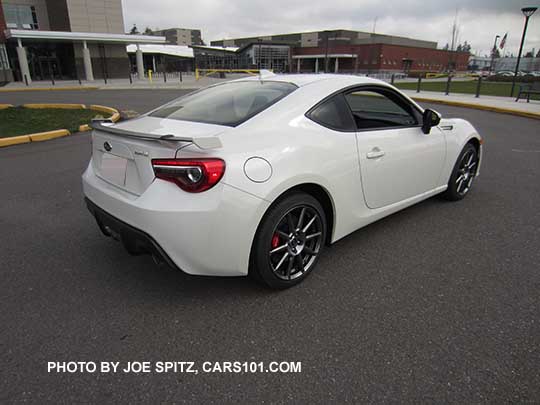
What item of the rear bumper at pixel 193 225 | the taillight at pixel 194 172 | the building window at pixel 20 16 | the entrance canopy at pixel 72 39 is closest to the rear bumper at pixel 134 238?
the rear bumper at pixel 193 225

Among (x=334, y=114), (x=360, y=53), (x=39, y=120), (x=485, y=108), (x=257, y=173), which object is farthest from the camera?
(x=360, y=53)

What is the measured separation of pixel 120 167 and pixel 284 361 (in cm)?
162

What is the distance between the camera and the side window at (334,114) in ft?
9.32

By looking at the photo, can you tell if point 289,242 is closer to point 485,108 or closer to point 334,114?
point 334,114

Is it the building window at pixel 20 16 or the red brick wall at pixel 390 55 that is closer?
the building window at pixel 20 16

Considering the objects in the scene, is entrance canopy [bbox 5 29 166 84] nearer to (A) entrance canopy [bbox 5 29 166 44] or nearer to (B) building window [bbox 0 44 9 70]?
(A) entrance canopy [bbox 5 29 166 44]

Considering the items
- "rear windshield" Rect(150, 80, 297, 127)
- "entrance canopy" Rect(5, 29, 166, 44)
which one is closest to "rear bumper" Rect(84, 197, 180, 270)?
"rear windshield" Rect(150, 80, 297, 127)

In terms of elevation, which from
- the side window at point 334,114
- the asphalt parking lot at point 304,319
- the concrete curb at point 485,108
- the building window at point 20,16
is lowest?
the asphalt parking lot at point 304,319

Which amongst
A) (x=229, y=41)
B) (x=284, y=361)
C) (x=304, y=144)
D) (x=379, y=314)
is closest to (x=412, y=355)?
(x=379, y=314)

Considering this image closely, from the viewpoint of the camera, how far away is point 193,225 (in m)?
2.19

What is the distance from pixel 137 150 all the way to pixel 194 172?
0.47 m

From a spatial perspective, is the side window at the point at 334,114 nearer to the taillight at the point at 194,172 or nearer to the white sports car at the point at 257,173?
the white sports car at the point at 257,173

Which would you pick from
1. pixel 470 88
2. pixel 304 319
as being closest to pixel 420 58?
pixel 470 88

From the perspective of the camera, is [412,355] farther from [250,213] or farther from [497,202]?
[497,202]
